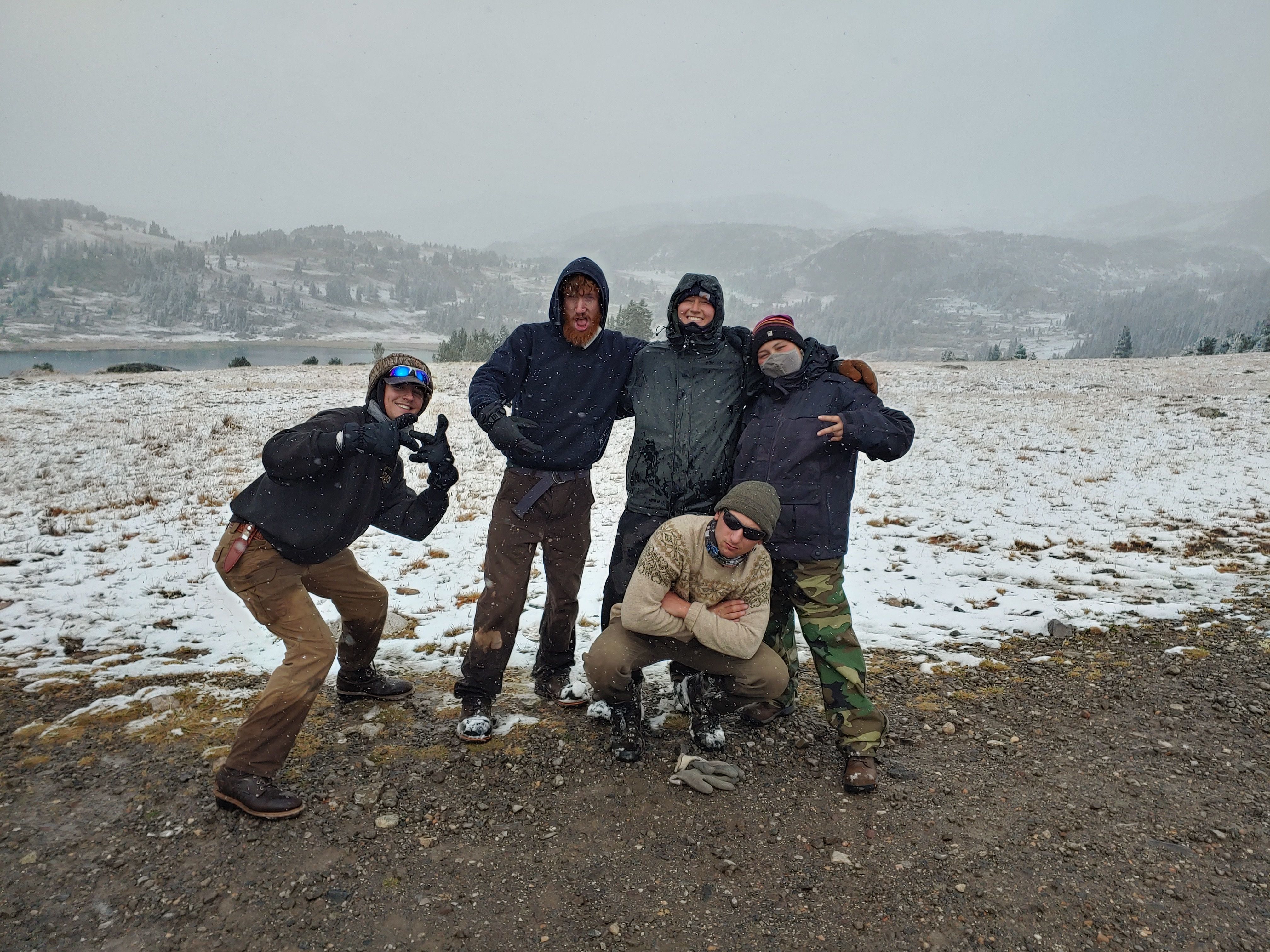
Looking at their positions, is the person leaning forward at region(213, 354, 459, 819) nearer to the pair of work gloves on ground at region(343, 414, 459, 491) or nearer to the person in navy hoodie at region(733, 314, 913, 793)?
the pair of work gloves on ground at region(343, 414, 459, 491)

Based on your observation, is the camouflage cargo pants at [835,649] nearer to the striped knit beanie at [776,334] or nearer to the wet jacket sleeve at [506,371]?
the striped knit beanie at [776,334]

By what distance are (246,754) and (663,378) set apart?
3.41m

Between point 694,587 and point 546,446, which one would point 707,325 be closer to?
point 546,446

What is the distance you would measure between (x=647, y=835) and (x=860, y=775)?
1.38 m

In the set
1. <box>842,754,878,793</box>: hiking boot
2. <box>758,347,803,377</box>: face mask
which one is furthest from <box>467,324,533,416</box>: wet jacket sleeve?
<box>842,754,878,793</box>: hiking boot

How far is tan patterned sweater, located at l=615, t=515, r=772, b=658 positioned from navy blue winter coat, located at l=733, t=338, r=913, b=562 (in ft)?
1.13

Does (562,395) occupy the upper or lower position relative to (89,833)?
upper

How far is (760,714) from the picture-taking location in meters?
4.67

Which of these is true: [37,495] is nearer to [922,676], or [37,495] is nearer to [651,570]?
[651,570]

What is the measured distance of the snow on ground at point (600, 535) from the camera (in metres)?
6.08

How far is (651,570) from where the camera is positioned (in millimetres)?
3996

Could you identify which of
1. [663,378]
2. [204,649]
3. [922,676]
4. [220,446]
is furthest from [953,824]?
[220,446]

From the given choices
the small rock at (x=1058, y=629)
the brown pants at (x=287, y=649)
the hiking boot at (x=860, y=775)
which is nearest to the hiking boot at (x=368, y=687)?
the brown pants at (x=287, y=649)

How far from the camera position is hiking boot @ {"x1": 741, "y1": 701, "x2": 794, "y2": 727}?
466 cm
